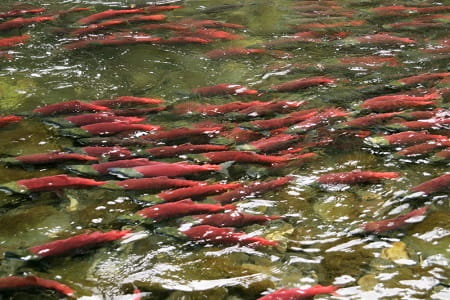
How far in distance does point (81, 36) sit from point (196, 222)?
4.65m

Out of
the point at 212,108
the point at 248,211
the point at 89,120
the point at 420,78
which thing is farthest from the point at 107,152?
the point at 420,78

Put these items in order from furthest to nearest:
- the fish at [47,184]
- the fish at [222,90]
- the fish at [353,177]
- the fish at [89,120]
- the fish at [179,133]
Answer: the fish at [222,90], the fish at [89,120], the fish at [179,133], the fish at [353,177], the fish at [47,184]

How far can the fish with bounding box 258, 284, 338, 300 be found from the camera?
123 inches

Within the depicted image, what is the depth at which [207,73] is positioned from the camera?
6.80 meters

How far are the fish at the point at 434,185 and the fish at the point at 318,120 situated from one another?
1.27 meters

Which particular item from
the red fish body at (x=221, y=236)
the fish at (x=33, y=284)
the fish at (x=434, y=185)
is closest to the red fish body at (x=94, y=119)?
the red fish body at (x=221, y=236)

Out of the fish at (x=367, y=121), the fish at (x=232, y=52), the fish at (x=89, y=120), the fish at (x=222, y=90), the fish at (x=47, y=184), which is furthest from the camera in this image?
the fish at (x=232, y=52)

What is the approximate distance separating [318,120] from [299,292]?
2.49 m

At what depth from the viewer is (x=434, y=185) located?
423 centimetres

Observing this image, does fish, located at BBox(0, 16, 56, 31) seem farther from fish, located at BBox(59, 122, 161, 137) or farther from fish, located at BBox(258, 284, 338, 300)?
fish, located at BBox(258, 284, 338, 300)

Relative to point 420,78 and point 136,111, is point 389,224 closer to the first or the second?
point 136,111

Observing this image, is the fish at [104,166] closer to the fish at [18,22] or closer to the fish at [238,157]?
the fish at [238,157]

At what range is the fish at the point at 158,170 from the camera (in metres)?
4.45

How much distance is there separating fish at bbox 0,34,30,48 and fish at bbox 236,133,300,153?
4034mm
